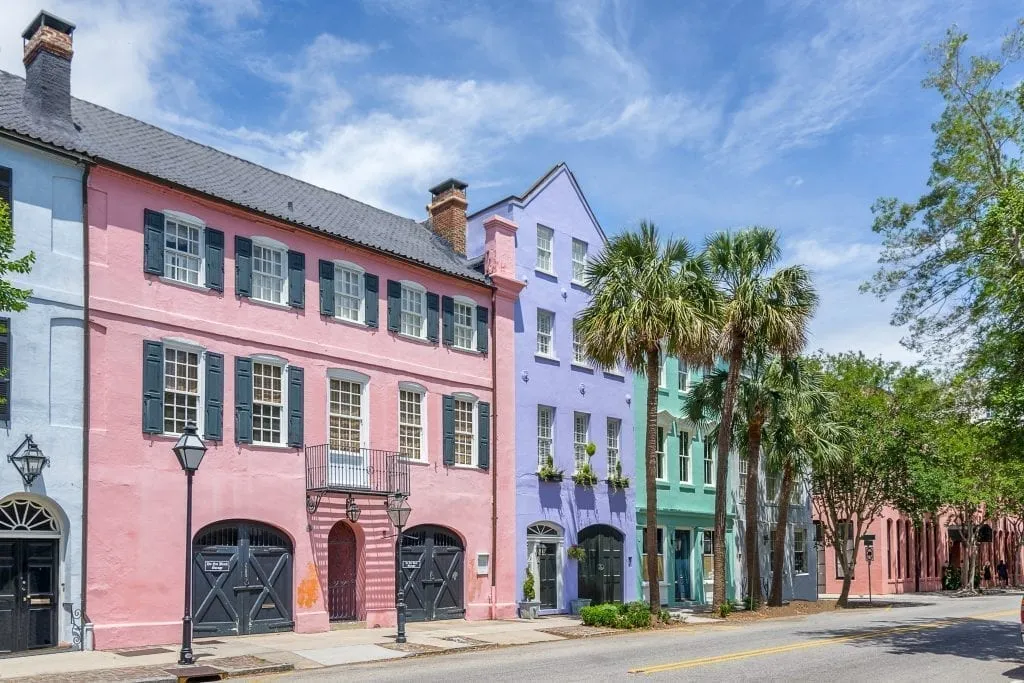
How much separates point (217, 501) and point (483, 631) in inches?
278

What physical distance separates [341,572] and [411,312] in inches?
265

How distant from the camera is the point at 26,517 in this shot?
18500 mm

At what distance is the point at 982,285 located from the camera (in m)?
22.0

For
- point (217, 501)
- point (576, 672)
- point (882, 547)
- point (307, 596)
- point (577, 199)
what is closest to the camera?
point (576, 672)

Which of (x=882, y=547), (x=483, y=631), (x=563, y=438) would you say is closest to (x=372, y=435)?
(x=483, y=631)

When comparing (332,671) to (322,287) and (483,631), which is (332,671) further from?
(322,287)

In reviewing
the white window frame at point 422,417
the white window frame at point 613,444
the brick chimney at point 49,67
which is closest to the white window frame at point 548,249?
the white window frame at point 613,444

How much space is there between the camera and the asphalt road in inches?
617

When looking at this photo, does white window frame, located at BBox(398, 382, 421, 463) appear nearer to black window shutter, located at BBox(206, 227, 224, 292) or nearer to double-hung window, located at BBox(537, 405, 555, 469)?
double-hung window, located at BBox(537, 405, 555, 469)

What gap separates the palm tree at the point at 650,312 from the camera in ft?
86.2

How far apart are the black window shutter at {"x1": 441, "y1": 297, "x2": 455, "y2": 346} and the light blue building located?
10.2 meters

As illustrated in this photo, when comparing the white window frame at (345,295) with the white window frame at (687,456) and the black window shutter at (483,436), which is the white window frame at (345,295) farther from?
the white window frame at (687,456)

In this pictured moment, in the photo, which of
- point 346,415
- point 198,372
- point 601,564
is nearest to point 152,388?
point 198,372

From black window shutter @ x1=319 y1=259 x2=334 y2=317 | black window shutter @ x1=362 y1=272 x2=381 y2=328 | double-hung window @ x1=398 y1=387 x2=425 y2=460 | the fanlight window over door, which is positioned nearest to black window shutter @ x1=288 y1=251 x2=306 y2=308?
black window shutter @ x1=319 y1=259 x2=334 y2=317
